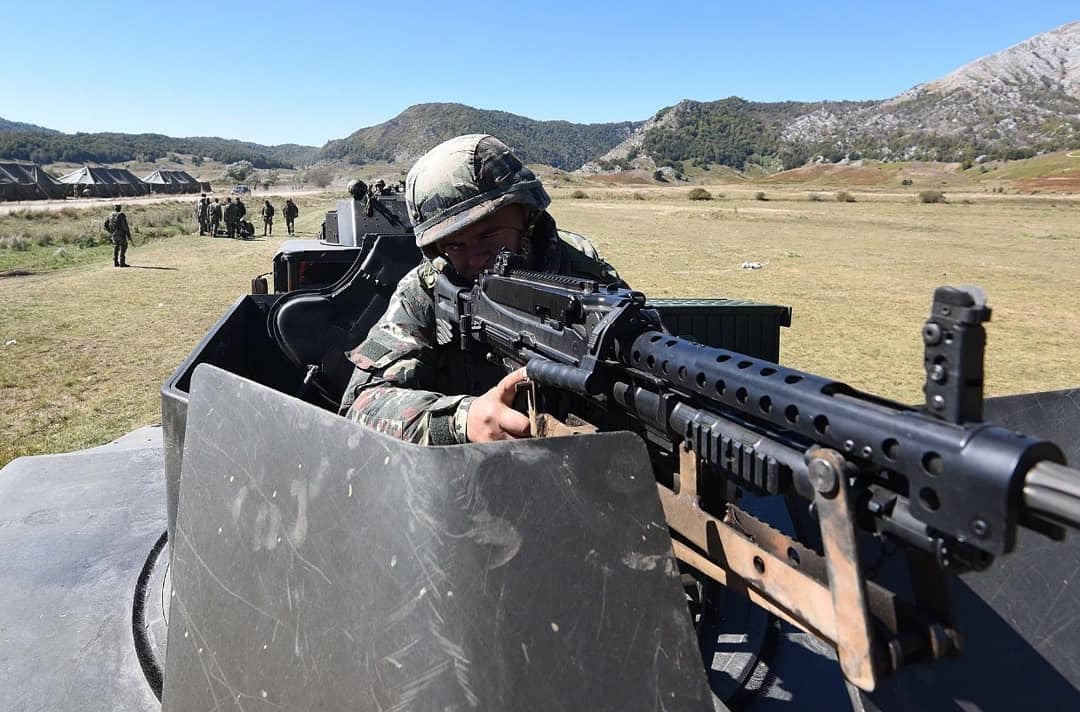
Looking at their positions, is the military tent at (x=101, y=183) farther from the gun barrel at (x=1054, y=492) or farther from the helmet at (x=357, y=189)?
the gun barrel at (x=1054, y=492)

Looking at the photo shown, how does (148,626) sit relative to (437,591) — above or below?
below

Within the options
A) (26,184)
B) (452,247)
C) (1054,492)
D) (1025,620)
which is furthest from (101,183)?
(1054,492)

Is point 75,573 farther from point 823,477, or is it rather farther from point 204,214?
point 204,214

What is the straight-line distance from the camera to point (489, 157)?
3.06 meters

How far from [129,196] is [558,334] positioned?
79.0 metres

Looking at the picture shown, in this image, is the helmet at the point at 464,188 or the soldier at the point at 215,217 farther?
the soldier at the point at 215,217

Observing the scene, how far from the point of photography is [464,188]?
3.02 meters

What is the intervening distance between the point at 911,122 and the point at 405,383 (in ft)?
582

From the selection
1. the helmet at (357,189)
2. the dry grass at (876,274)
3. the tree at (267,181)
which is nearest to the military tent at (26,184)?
the tree at (267,181)

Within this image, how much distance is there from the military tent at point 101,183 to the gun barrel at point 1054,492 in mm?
77395

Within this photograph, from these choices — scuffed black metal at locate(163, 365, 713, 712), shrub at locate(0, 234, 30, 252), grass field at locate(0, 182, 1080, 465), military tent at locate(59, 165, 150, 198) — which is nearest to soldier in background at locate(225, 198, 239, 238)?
grass field at locate(0, 182, 1080, 465)

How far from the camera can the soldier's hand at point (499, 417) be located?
201 cm

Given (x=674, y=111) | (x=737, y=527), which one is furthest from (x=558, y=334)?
(x=674, y=111)

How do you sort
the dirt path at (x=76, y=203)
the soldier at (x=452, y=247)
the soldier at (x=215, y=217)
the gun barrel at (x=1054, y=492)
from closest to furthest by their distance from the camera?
the gun barrel at (x=1054, y=492), the soldier at (x=452, y=247), the soldier at (x=215, y=217), the dirt path at (x=76, y=203)
